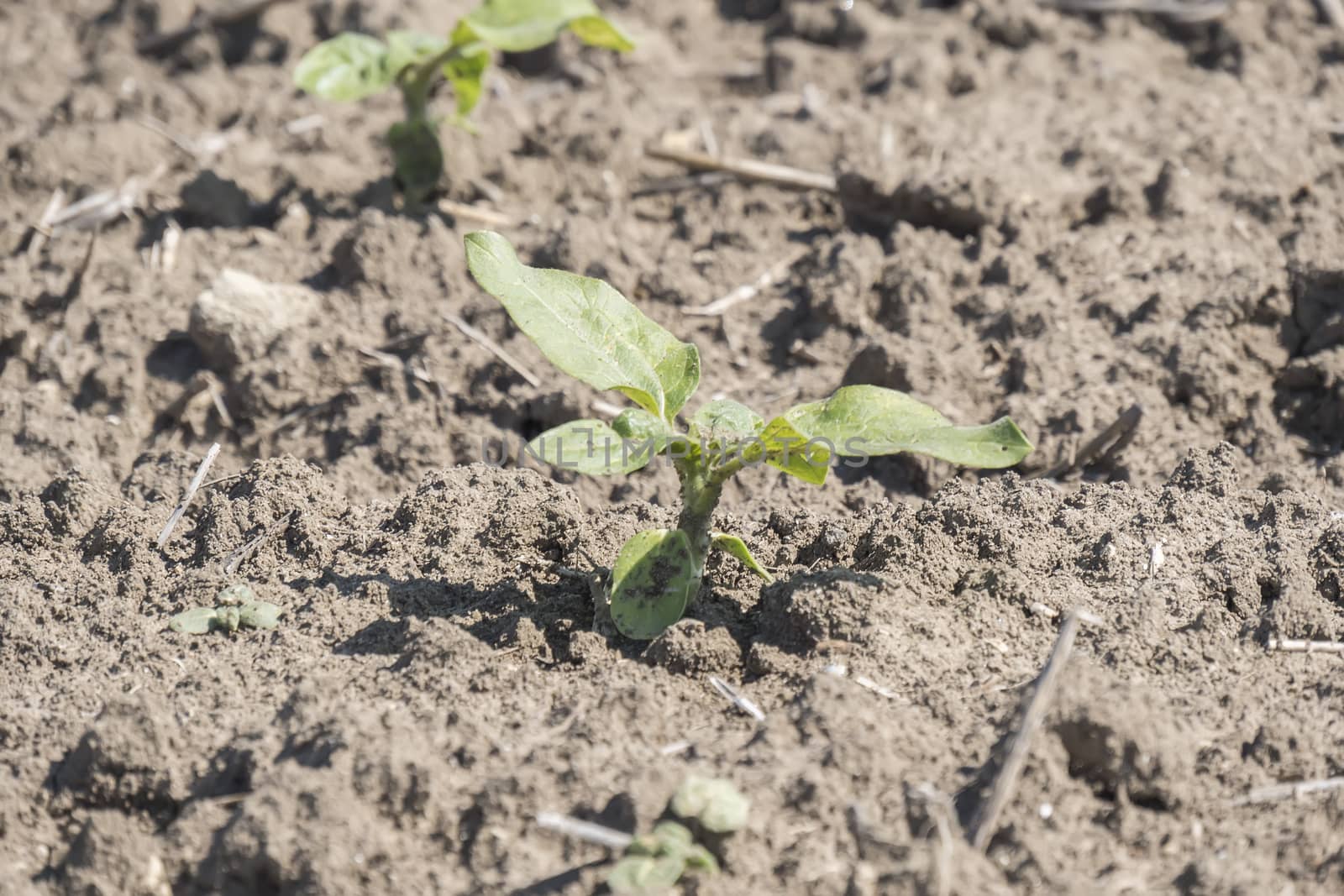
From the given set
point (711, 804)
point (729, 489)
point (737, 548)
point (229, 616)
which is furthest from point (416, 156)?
point (711, 804)

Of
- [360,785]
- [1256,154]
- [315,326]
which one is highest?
[1256,154]

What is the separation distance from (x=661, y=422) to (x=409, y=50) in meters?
1.78

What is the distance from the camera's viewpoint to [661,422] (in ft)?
7.28

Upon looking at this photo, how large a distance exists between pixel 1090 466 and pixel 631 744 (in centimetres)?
142

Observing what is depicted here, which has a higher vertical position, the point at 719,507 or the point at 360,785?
the point at 360,785

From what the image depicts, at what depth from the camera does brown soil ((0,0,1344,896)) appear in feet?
6.42

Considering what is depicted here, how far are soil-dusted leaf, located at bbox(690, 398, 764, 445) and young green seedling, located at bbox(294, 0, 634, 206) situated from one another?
1.44m

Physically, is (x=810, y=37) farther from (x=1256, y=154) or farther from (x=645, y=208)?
(x=1256, y=154)

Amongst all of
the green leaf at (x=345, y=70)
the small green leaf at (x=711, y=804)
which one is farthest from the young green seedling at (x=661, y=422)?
the green leaf at (x=345, y=70)

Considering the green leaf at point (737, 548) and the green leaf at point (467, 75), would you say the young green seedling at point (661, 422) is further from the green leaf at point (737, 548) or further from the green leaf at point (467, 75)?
the green leaf at point (467, 75)

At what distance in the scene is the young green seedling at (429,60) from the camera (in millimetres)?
3383

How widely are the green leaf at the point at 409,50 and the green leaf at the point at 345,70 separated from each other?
2cm

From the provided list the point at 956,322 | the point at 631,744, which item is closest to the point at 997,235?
the point at 956,322

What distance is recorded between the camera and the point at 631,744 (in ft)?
6.72
